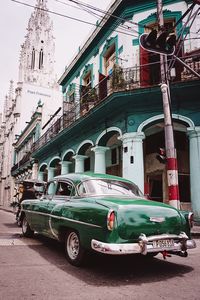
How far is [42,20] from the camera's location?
58531 mm

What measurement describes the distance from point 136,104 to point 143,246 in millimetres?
8812

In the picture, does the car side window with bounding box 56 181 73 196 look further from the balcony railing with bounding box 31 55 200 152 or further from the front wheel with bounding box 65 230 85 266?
the balcony railing with bounding box 31 55 200 152

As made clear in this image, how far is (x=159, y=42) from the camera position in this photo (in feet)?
24.6

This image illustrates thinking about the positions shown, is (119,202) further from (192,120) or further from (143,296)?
(192,120)

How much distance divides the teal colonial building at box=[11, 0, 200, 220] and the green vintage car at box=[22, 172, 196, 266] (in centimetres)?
Answer: 622

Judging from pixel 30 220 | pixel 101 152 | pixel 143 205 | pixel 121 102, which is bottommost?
pixel 30 220

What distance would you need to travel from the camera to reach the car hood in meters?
4.16

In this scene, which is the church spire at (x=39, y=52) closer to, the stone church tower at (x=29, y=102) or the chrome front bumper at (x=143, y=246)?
the stone church tower at (x=29, y=102)

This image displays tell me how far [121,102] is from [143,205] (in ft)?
27.0

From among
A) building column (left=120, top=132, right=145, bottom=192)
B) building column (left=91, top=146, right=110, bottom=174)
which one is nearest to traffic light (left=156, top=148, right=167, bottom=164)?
building column (left=120, top=132, right=145, bottom=192)

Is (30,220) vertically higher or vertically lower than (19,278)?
higher

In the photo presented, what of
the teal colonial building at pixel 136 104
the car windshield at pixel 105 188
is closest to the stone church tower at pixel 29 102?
the teal colonial building at pixel 136 104

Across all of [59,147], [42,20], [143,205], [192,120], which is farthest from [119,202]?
[42,20]

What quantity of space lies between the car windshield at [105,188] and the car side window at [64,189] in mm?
369
